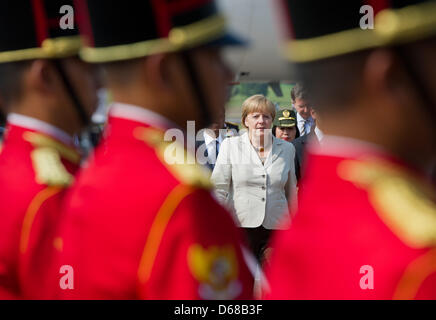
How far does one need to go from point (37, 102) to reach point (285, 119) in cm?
330

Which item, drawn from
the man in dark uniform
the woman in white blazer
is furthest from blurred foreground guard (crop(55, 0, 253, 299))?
the man in dark uniform

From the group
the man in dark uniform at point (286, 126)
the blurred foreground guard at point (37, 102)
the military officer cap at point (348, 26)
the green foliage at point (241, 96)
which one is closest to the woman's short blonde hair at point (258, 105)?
the green foliage at point (241, 96)

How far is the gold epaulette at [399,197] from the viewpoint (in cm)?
136

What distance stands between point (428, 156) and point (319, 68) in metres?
0.30

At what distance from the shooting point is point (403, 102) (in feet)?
4.82

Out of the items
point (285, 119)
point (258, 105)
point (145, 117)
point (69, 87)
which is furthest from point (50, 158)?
point (285, 119)

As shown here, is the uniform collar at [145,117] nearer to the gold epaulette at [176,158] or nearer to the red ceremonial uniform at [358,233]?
the gold epaulette at [176,158]

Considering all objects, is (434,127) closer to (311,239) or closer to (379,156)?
(379,156)

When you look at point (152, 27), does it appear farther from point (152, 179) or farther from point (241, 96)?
point (241, 96)

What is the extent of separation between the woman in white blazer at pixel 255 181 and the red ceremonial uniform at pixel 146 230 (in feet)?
10.3

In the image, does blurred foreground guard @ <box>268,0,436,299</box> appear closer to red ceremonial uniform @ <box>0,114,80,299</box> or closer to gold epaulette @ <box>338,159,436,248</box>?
gold epaulette @ <box>338,159,436,248</box>

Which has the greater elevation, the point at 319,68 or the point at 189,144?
the point at 319,68

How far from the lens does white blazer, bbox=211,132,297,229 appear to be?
204 inches

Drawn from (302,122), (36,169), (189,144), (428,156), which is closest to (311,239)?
(428,156)
